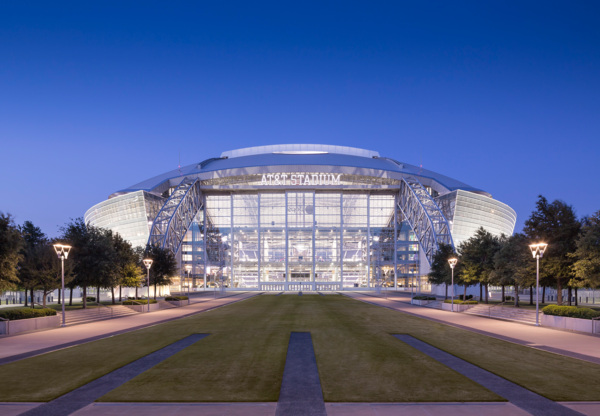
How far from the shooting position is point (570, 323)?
28.9 m

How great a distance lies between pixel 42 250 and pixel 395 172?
253 feet

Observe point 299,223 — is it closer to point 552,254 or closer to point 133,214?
point 133,214

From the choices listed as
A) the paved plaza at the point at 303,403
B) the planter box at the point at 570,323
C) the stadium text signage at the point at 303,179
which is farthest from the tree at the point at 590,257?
the stadium text signage at the point at 303,179

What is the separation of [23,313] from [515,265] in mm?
41697

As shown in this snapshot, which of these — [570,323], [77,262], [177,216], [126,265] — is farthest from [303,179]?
[570,323]

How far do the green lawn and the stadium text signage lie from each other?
80.6m

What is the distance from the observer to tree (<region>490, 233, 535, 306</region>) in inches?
1598

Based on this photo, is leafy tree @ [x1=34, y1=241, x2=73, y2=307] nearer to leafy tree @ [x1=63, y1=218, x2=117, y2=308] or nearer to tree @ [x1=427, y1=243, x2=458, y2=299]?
leafy tree @ [x1=63, y1=218, x2=117, y2=308]

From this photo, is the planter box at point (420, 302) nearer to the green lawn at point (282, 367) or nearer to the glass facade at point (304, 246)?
Answer: the green lawn at point (282, 367)

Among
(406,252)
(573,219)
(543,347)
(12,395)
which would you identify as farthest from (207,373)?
(406,252)

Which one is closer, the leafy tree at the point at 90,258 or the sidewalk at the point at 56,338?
the sidewalk at the point at 56,338

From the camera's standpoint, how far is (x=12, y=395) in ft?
41.7

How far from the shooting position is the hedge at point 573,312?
2800 cm

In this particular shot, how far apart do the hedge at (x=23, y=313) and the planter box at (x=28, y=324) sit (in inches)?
16.4
